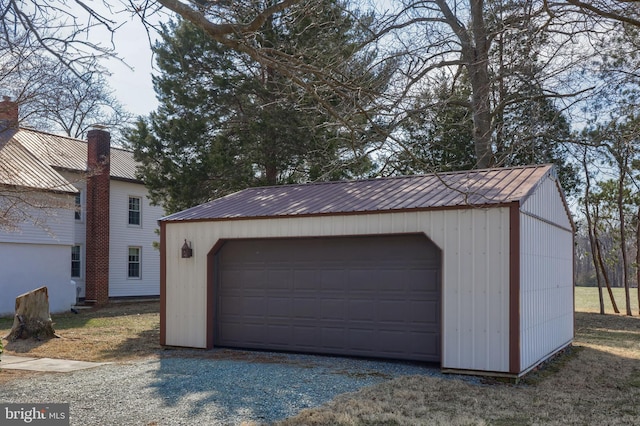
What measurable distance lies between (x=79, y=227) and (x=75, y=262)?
1.25 meters

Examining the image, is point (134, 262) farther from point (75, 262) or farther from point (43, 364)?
point (43, 364)

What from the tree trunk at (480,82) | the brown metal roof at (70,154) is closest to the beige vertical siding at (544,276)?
the tree trunk at (480,82)

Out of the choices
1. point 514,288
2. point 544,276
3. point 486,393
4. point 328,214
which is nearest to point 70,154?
point 328,214

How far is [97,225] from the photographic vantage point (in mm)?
22078

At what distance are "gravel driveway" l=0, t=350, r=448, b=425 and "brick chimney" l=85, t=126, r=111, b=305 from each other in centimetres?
1231

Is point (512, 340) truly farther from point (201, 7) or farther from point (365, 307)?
point (201, 7)

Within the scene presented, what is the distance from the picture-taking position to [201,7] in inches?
215

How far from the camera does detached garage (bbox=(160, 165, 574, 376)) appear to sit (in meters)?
9.02

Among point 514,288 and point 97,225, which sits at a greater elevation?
point 97,225

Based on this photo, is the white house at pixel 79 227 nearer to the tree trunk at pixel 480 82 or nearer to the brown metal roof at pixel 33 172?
the brown metal roof at pixel 33 172

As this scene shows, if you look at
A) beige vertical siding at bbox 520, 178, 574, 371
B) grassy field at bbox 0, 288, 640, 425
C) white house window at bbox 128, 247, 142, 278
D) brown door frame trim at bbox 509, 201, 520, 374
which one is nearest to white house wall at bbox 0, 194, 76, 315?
white house window at bbox 128, 247, 142, 278

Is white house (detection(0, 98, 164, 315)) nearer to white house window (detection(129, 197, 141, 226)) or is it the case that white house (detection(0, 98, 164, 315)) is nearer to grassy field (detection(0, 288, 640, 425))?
white house window (detection(129, 197, 141, 226))

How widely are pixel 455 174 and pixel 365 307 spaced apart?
10.0ft

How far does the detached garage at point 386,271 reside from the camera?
9016mm
